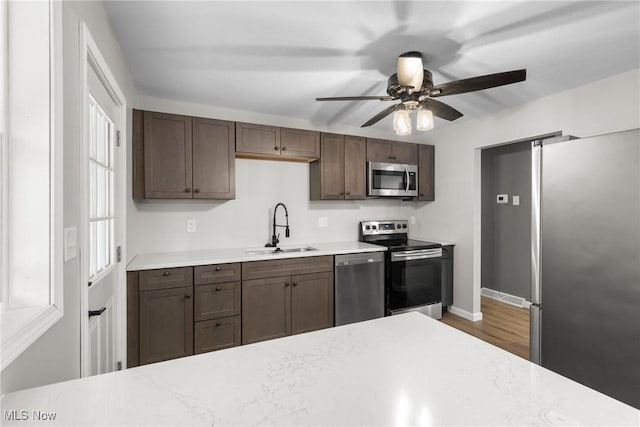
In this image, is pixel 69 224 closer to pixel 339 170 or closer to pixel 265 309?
pixel 265 309

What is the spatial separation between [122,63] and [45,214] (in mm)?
1615

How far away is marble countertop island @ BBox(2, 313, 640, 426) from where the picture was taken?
23.8 inches

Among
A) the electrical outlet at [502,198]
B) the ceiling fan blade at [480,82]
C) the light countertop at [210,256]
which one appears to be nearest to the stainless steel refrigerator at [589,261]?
the ceiling fan blade at [480,82]

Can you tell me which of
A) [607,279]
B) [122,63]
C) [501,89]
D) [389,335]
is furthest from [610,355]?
[122,63]

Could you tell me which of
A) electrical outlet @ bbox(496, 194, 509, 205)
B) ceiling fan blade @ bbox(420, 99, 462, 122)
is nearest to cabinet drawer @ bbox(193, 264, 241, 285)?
ceiling fan blade @ bbox(420, 99, 462, 122)

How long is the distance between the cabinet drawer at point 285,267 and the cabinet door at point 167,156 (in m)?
0.87

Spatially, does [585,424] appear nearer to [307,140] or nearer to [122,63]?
[122,63]

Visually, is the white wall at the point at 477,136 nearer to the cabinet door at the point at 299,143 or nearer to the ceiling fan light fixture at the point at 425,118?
the ceiling fan light fixture at the point at 425,118

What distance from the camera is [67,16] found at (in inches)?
40.2

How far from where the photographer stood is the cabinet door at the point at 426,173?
3.84 metres

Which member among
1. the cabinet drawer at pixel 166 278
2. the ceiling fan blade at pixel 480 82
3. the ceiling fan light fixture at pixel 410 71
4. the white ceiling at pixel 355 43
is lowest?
the cabinet drawer at pixel 166 278

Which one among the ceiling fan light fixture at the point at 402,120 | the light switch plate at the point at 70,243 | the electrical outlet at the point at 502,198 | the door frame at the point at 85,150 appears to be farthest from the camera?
the electrical outlet at the point at 502,198

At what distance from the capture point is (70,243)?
1058 mm

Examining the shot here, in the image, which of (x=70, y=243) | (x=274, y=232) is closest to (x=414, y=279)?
(x=274, y=232)
